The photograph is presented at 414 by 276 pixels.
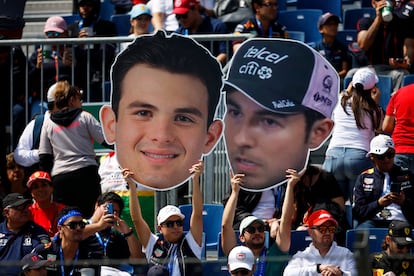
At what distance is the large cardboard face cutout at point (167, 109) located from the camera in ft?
34.2

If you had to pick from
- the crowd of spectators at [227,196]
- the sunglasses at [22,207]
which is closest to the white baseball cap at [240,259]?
the crowd of spectators at [227,196]

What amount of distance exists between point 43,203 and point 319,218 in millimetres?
2518

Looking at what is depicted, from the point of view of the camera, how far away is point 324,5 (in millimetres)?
14523

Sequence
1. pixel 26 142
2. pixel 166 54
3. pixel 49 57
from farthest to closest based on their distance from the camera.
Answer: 1. pixel 49 57
2. pixel 26 142
3. pixel 166 54

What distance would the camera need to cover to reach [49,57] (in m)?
12.1

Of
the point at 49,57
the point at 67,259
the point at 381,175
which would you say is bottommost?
the point at 67,259

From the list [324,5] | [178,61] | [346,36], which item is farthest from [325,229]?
[324,5]

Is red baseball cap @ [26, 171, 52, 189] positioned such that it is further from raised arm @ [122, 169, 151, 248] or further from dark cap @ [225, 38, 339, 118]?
dark cap @ [225, 38, 339, 118]

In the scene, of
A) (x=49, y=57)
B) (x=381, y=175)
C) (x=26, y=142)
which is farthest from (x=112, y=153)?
(x=381, y=175)

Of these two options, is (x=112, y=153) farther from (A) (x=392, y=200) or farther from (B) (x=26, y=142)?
(A) (x=392, y=200)

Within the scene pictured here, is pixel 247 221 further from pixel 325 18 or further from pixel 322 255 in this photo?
pixel 325 18

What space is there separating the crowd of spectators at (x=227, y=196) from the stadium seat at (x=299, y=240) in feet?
0.20

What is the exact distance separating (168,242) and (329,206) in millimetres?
1427

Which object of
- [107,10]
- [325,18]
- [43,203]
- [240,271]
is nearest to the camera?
[240,271]
